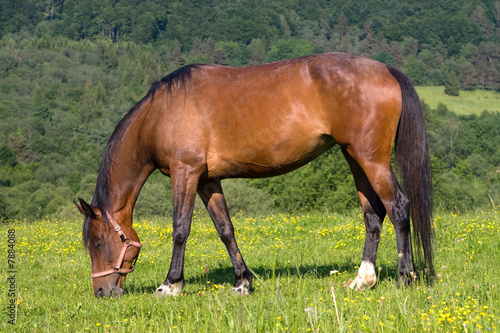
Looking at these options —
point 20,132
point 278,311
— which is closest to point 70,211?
point 278,311

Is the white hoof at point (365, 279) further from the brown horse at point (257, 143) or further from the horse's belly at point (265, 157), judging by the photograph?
the horse's belly at point (265, 157)

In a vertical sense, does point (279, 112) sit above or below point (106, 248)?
above

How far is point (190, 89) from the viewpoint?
7.29 meters

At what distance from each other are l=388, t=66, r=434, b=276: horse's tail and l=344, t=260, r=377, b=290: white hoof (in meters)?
0.61

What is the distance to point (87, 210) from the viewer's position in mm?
7234

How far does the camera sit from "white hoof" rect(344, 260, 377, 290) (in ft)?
21.9

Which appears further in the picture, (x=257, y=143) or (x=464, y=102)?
(x=464, y=102)

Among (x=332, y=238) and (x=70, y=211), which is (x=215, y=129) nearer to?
(x=332, y=238)

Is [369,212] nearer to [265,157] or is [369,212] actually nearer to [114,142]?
[265,157]

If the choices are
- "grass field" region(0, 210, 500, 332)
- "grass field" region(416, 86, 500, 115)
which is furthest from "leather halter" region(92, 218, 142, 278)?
"grass field" region(416, 86, 500, 115)

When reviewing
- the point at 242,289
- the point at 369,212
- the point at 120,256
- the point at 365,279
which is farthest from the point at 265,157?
the point at 120,256

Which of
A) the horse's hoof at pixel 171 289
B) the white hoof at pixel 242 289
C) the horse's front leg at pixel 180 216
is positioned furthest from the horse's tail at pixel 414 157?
the horse's hoof at pixel 171 289

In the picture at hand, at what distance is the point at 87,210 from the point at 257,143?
7.57 feet

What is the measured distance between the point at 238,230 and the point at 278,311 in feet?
26.5
